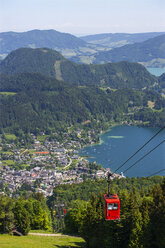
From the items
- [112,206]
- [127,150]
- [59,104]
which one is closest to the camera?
[112,206]

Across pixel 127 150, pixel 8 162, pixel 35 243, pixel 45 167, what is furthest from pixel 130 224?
pixel 127 150

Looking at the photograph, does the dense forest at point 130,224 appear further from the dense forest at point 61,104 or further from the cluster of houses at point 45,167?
the dense forest at point 61,104

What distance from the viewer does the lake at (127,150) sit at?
81.1 m

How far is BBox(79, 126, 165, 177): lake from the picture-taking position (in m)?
81.1

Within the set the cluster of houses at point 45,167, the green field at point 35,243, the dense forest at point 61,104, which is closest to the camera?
the green field at point 35,243

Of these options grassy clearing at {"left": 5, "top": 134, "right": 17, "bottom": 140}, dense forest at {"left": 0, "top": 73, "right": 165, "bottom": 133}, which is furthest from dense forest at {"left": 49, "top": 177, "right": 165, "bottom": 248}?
dense forest at {"left": 0, "top": 73, "right": 165, "bottom": 133}

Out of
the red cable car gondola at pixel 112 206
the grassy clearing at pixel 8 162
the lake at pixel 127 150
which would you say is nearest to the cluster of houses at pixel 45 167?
the grassy clearing at pixel 8 162

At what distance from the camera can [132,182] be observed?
2221 inches

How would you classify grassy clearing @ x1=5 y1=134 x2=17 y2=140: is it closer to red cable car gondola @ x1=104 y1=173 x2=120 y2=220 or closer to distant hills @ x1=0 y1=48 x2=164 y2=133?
distant hills @ x1=0 y1=48 x2=164 y2=133

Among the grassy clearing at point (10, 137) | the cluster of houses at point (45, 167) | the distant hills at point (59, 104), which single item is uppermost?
the distant hills at point (59, 104)

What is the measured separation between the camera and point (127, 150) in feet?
323

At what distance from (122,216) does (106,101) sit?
145 m

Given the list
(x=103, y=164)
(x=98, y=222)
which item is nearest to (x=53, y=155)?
(x=103, y=164)

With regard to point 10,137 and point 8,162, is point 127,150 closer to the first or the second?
point 8,162
